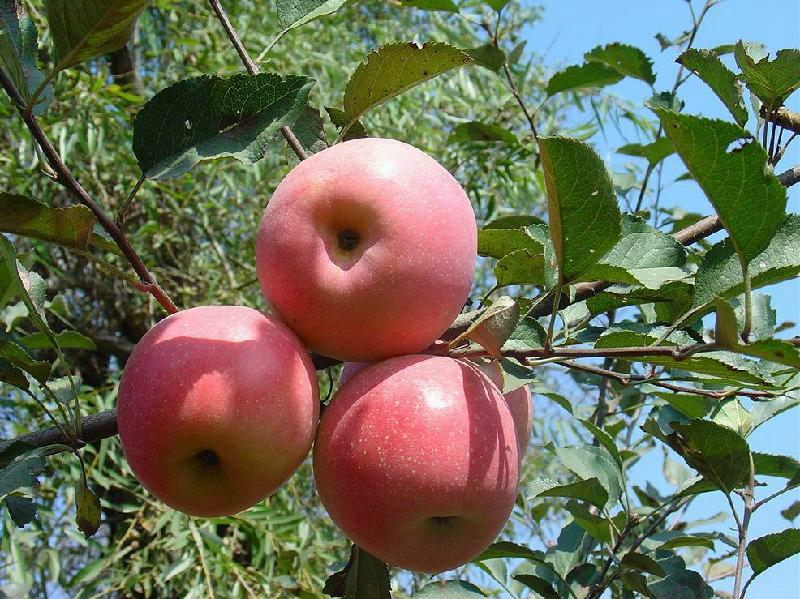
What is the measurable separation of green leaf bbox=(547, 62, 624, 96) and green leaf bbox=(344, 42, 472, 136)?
707 mm

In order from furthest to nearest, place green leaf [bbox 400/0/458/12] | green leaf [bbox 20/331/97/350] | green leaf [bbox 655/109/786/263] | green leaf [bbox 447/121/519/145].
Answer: green leaf [bbox 447/121/519/145] < green leaf [bbox 400/0/458/12] < green leaf [bbox 20/331/97/350] < green leaf [bbox 655/109/786/263]

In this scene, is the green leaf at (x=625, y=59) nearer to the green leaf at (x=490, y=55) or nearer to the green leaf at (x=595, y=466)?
the green leaf at (x=490, y=55)

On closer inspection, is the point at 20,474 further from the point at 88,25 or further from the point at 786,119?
the point at 786,119

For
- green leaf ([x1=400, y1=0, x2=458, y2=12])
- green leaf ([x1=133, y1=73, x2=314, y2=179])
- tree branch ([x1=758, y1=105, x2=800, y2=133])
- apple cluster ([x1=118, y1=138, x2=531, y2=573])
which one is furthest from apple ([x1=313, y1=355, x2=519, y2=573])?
green leaf ([x1=400, y1=0, x2=458, y2=12])

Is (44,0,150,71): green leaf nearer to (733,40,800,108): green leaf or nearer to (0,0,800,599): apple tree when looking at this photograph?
(0,0,800,599): apple tree

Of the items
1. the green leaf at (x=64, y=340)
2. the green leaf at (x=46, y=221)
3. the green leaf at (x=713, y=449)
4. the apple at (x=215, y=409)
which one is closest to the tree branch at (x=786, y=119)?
the green leaf at (x=713, y=449)

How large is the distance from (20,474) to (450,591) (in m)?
0.55

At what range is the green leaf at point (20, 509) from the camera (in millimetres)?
748

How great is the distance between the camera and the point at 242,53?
743mm

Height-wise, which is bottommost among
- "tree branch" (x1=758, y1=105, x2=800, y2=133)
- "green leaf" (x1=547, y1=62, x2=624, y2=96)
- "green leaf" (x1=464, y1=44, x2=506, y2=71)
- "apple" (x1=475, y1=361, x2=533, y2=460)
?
"apple" (x1=475, y1=361, x2=533, y2=460)

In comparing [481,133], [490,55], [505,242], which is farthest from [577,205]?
[481,133]

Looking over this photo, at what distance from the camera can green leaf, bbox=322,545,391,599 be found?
29.5 inches

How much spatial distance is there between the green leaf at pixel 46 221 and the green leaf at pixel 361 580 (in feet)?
1.24

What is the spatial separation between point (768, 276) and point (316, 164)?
350mm
